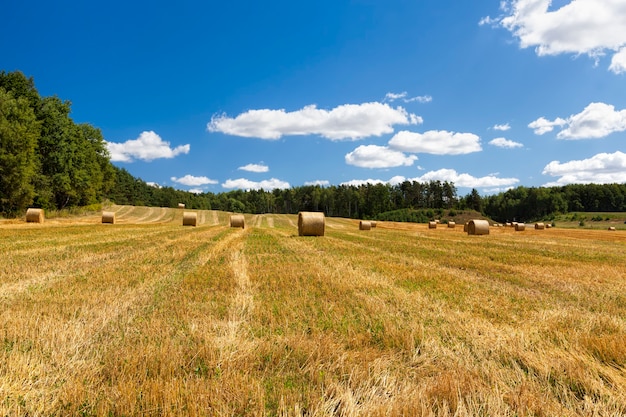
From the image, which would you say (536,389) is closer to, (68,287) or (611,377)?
(611,377)

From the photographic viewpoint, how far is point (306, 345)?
4.70 metres

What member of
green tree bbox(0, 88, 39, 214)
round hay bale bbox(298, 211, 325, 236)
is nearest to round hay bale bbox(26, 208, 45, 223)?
green tree bbox(0, 88, 39, 214)

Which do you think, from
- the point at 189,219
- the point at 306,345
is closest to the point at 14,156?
the point at 189,219

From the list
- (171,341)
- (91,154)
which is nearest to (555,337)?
(171,341)

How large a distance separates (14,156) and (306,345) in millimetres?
47448

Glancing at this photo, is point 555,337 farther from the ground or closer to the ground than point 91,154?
closer to the ground

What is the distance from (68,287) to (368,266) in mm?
8389

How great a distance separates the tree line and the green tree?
9cm

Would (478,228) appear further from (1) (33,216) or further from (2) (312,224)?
(1) (33,216)

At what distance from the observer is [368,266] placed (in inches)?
485

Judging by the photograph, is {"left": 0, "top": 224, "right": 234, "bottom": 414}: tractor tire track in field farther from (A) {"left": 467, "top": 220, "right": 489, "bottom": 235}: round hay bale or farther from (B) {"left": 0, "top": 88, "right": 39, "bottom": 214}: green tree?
(B) {"left": 0, "top": 88, "right": 39, "bottom": 214}: green tree

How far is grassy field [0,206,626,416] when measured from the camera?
3.47 metres

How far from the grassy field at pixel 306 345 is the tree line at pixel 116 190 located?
40.4 m

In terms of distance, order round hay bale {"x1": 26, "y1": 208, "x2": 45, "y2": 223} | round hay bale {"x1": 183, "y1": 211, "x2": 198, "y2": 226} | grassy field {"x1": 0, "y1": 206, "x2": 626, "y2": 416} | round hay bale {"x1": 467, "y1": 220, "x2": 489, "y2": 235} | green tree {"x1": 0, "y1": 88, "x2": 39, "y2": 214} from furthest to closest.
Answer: round hay bale {"x1": 183, "y1": 211, "x2": 198, "y2": 226} → green tree {"x1": 0, "y1": 88, "x2": 39, "y2": 214} → round hay bale {"x1": 26, "y1": 208, "x2": 45, "y2": 223} → round hay bale {"x1": 467, "y1": 220, "x2": 489, "y2": 235} → grassy field {"x1": 0, "y1": 206, "x2": 626, "y2": 416}
